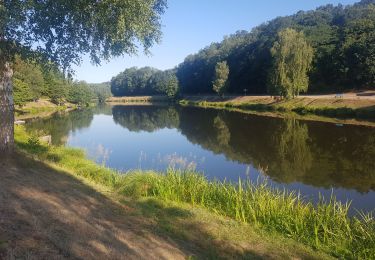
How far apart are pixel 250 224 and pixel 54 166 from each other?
305 inches

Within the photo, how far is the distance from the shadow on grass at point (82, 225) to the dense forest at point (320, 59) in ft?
205

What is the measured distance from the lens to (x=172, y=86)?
139 meters

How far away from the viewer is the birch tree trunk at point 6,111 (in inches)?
482

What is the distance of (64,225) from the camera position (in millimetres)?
7535

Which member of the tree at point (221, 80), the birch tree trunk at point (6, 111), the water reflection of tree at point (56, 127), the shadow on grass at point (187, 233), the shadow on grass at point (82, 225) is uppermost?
the tree at point (221, 80)

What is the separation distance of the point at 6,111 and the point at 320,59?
81030 mm

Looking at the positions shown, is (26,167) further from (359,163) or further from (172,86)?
(172,86)

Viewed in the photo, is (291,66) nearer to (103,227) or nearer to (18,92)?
(18,92)

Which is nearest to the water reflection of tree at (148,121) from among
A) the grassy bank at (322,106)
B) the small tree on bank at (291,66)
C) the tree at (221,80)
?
the grassy bank at (322,106)

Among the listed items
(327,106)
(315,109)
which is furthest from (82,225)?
(315,109)

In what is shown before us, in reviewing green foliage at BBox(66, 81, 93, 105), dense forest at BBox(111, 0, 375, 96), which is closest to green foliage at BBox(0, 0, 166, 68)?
dense forest at BBox(111, 0, 375, 96)

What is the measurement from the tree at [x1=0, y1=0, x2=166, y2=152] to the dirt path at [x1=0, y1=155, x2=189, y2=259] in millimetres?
3001

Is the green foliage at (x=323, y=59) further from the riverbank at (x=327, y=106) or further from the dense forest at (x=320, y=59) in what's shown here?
the riverbank at (x=327, y=106)

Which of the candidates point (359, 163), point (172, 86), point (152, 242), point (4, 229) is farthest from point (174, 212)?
point (172, 86)
